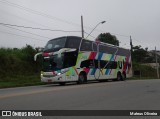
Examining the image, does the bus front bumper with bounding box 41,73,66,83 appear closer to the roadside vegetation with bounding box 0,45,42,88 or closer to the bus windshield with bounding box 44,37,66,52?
the bus windshield with bounding box 44,37,66,52

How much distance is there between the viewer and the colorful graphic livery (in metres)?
25.7

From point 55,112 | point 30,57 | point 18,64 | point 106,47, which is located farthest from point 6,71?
point 55,112

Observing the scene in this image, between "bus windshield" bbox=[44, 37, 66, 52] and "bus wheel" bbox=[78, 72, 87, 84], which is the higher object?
"bus windshield" bbox=[44, 37, 66, 52]

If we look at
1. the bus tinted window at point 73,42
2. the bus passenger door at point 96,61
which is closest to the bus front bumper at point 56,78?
the bus tinted window at point 73,42

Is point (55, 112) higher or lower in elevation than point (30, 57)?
lower

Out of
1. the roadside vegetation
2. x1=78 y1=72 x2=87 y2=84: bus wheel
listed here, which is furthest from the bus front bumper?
the roadside vegetation

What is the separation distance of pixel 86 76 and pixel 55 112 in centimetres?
1884

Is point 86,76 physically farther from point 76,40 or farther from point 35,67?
point 35,67

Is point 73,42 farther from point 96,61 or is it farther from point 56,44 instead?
point 96,61

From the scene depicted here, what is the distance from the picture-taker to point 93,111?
10.2 metres

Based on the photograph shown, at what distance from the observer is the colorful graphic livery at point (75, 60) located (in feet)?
84.4

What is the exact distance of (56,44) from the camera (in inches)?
1044

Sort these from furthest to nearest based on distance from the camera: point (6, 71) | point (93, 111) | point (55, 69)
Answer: point (6, 71) < point (55, 69) < point (93, 111)

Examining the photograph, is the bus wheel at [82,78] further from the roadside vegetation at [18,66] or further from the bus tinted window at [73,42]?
the roadside vegetation at [18,66]
